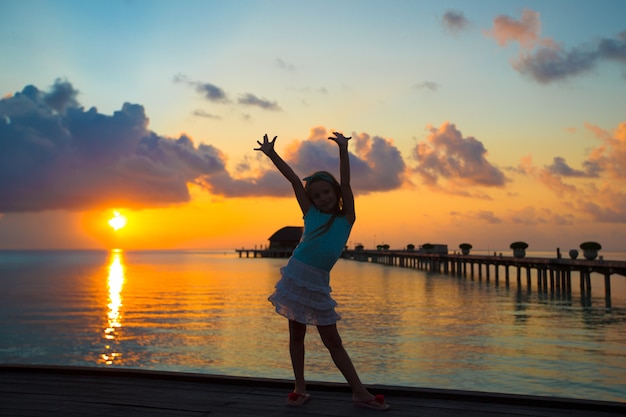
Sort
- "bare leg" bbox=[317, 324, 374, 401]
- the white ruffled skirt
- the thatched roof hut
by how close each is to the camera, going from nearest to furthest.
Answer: "bare leg" bbox=[317, 324, 374, 401] → the white ruffled skirt → the thatched roof hut

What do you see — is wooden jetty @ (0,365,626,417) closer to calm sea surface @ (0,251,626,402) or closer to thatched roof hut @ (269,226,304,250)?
calm sea surface @ (0,251,626,402)

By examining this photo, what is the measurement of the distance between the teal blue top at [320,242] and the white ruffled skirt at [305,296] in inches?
2.4

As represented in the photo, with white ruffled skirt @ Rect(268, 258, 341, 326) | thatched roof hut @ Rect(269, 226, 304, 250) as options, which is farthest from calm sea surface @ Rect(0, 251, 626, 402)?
thatched roof hut @ Rect(269, 226, 304, 250)

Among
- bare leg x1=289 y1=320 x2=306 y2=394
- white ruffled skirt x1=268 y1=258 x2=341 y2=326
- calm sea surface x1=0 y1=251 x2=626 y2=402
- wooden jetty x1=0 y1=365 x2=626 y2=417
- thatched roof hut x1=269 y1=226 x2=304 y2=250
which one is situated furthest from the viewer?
thatched roof hut x1=269 y1=226 x2=304 y2=250

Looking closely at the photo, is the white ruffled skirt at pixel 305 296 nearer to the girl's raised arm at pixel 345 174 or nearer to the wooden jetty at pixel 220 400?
the girl's raised arm at pixel 345 174

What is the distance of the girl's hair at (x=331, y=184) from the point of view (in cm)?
462

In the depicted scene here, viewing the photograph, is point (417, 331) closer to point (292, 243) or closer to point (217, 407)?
point (217, 407)

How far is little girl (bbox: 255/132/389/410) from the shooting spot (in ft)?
15.0

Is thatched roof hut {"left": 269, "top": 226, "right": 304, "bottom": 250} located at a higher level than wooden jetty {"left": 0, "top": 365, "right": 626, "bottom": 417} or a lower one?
higher

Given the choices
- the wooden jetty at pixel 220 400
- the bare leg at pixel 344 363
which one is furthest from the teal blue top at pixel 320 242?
the wooden jetty at pixel 220 400

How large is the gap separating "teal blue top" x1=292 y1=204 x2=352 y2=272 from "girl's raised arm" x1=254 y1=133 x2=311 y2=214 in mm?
106

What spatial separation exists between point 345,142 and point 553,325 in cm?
2052

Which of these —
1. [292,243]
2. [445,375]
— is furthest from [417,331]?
[292,243]

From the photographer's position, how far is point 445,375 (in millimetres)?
13523
